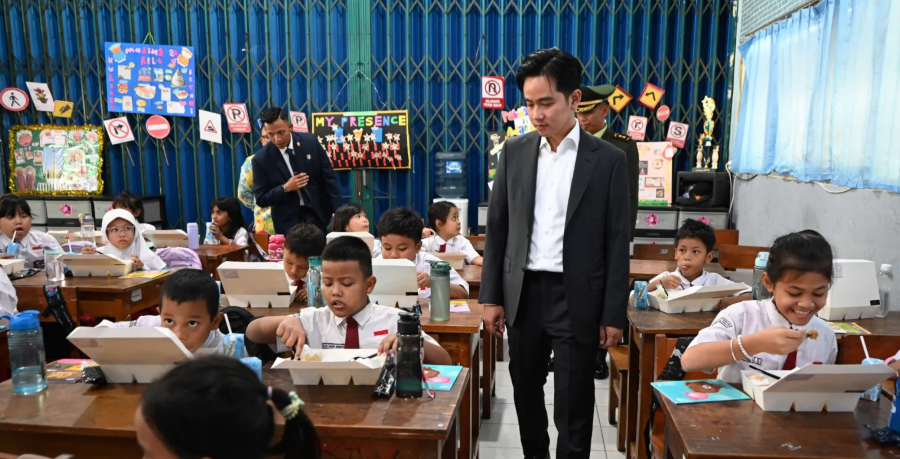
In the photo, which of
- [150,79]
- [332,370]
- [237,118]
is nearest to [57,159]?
[150,79]

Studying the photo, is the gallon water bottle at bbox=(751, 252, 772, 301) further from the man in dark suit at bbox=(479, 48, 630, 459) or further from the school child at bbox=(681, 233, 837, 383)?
the man in dark suit at bbox=(479, 48, 630, 459)

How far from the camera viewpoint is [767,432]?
1273mm

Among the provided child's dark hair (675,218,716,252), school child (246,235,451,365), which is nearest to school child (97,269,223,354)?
school child (246,235,451,365)

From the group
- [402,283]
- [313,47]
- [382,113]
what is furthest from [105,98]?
[402,283]

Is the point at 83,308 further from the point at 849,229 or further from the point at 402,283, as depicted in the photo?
the point at 849,229

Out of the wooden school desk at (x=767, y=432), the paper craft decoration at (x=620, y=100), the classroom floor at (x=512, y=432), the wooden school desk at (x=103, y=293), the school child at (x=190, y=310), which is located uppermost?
the paper craft decoration at (x=620, y=100)

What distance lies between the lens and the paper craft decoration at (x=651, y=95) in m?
5.94

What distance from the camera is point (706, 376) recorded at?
1832mm

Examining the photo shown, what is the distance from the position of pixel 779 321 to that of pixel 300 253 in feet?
5.94

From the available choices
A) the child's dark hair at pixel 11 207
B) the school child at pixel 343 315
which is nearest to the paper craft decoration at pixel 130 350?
the school child at pixel 343 315

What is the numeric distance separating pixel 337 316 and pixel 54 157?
617 cm

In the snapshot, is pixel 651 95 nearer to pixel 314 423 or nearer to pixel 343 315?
pixel 343 315

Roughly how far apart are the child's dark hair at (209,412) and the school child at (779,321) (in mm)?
1094

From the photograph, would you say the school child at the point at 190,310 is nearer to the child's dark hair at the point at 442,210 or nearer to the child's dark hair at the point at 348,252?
the child's dark hair at the point at 348,252
